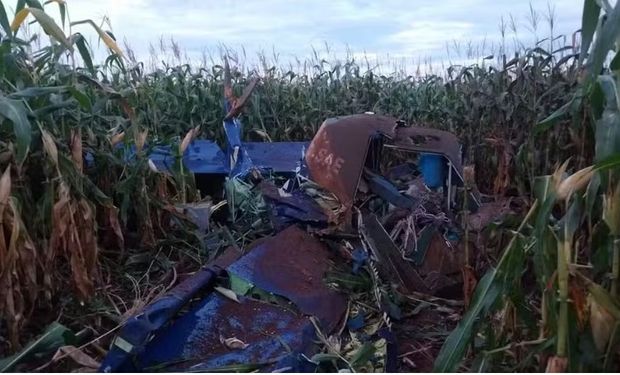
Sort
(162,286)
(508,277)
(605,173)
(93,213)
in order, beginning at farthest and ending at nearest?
1. (162,286)
2. (93,213)
3. (508,277)
4. (605,173)

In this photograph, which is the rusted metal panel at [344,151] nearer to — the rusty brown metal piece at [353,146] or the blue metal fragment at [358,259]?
the rusty brown metal piece at [353,146]

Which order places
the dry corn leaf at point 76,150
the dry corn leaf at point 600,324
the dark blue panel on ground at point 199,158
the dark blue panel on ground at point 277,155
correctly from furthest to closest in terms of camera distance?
the dark blue panel on ground at point 277,155
the dark blue panel on ground at point 199,158
the dry corn leaf at point 76,150
the dry corn leaf at point 600,324

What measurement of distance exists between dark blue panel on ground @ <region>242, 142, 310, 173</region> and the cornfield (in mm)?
587

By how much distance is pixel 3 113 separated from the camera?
96.4 inches

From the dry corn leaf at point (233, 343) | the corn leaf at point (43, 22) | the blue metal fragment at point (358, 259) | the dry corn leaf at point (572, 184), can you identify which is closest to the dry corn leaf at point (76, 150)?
the corn leaf at point (43, 22)

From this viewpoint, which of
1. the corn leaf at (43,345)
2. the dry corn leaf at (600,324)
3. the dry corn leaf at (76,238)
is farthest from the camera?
the dry corn leaf at (76,238)

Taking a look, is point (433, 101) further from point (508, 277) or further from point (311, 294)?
point (508, 277)

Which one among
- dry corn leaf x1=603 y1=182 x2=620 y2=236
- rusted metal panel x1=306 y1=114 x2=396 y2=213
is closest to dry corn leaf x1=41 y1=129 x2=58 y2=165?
rusted metal panel x1=306 y1=114 x2=396 y2=213

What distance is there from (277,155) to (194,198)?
2.51 ft

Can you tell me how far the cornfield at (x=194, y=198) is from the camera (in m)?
1.76

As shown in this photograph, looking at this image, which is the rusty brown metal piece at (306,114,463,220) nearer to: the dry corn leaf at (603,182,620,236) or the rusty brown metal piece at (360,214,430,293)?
the rusty brown metal piece at (360,214,430,293)

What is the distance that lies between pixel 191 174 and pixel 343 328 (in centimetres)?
181

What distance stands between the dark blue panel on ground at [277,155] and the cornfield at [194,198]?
587mm

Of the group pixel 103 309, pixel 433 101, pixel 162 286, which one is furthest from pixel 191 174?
pixel 433 101
